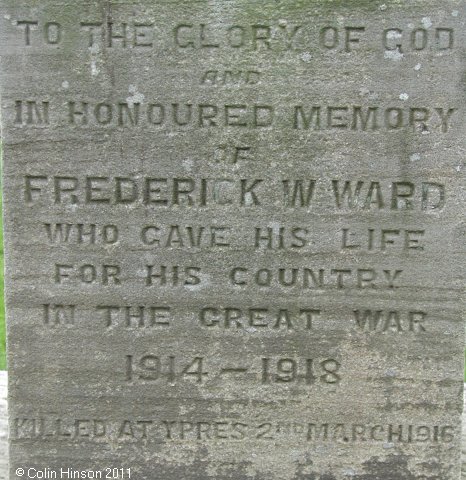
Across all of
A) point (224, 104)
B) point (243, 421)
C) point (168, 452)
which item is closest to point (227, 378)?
A: point (243, 421)

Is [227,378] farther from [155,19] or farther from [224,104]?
[155,19]

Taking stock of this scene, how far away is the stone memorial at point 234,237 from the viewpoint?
2.86 m

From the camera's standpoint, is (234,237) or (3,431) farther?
Result: (3,431)

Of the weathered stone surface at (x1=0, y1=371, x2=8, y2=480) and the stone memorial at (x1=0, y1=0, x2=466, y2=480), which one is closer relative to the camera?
the stone memorial at (x1=0, y1=0, x2=466, y2=480)

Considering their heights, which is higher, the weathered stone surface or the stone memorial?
the stone memorial

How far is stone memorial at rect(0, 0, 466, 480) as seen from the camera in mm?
A: 2859

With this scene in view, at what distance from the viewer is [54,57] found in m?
2.88

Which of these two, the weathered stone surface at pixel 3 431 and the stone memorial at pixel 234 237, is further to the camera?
the weathered stone surface at pixel 3 431

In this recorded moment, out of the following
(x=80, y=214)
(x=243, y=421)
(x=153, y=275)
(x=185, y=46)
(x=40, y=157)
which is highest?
(x=185, y=46)

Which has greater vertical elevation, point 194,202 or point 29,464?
point 194,202

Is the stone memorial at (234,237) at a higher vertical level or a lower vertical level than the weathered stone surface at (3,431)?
higher

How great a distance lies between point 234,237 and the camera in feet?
9.84

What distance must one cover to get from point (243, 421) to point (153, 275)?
28.9 inches

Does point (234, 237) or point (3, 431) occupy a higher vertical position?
point (234, 237)
